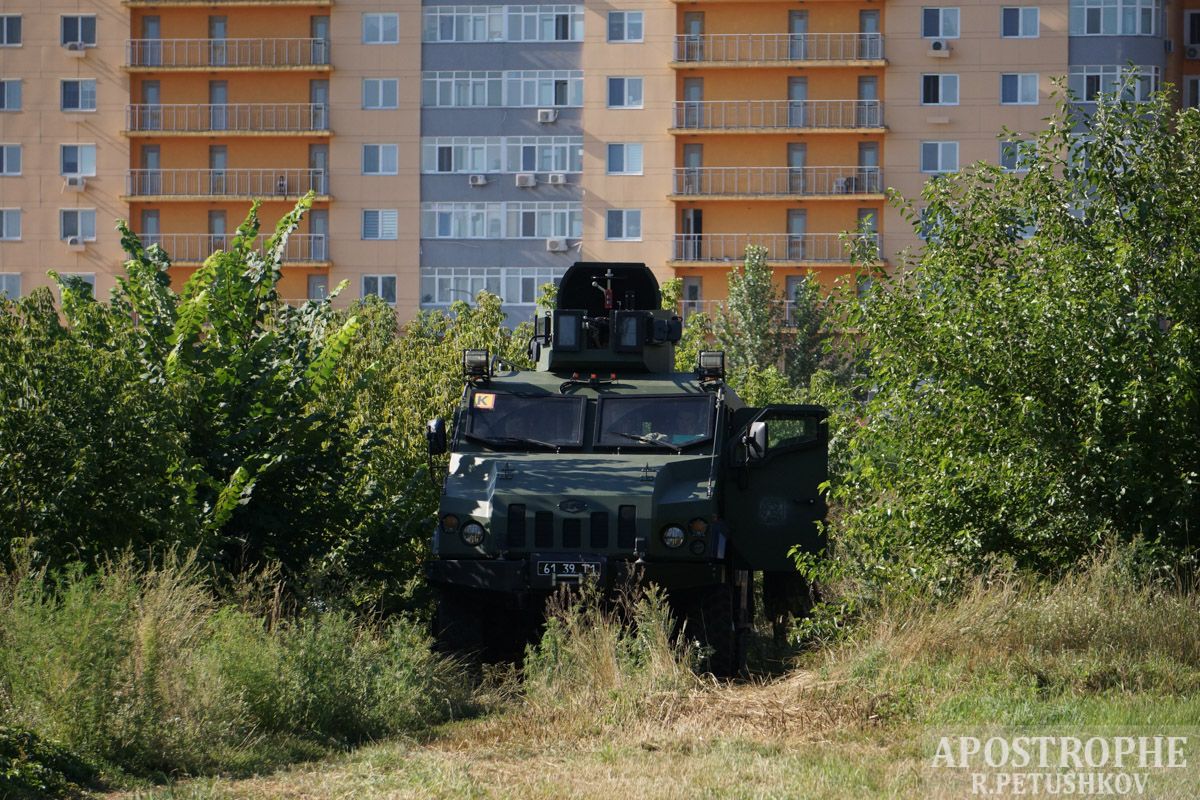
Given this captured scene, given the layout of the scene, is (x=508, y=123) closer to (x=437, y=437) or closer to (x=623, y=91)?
(x=623, y=91)

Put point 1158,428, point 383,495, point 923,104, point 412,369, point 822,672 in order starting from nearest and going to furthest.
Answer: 1. point 822,672
2. point 1158,428
3. point 383,495
4. point 412,369
5. point 923,104

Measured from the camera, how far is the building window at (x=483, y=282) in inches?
1960

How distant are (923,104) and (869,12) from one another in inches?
128

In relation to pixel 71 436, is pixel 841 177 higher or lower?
higher

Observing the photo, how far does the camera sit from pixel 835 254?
5025 cm

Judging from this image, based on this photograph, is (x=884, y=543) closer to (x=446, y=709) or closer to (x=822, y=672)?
(x=822, y=672)

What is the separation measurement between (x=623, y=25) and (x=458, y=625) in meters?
37.7

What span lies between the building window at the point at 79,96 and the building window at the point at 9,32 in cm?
200

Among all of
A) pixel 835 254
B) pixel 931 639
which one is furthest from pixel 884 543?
pixel 835 254

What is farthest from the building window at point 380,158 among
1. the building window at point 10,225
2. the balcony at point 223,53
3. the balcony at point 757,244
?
the building window at point 10,225

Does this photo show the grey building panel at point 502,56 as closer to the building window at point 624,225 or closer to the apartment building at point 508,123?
the apartment building at point 508,123

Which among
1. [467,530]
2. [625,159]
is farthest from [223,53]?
[467,530]

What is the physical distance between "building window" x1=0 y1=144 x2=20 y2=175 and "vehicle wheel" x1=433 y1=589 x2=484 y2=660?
1619 inches

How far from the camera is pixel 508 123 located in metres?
49.9
